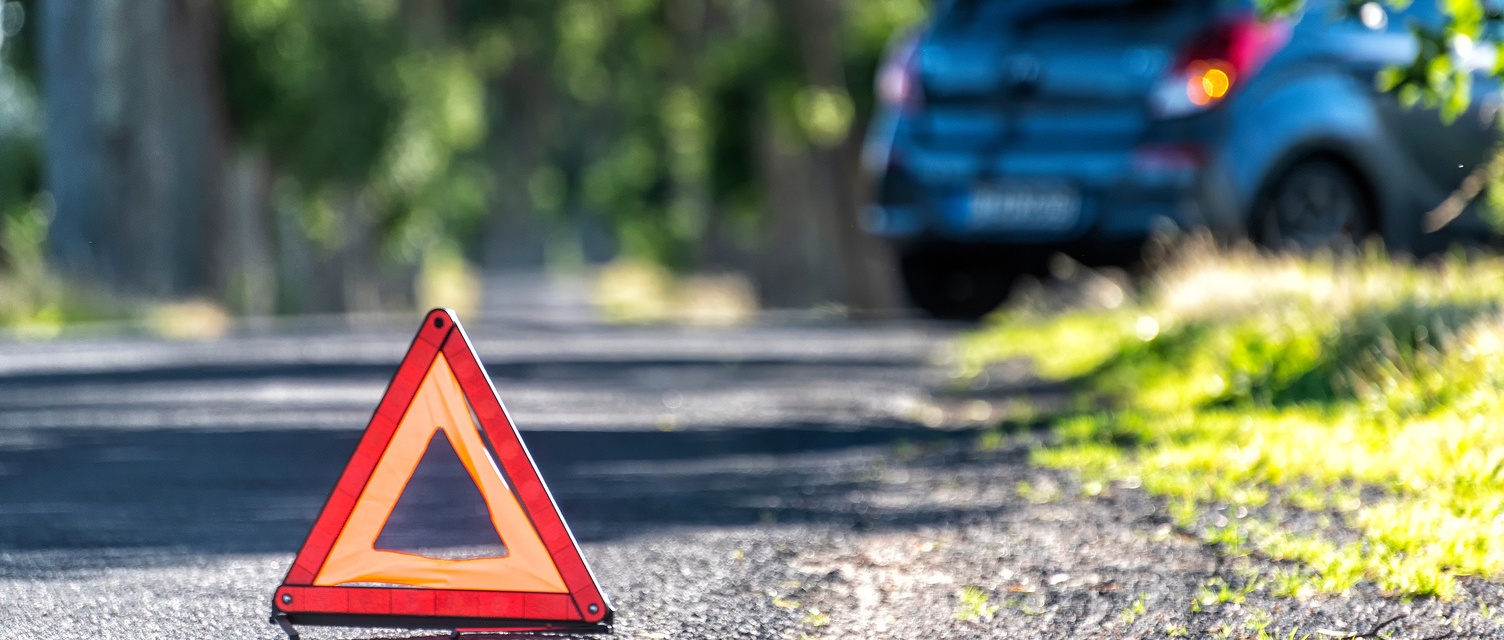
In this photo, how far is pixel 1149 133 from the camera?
9711mm

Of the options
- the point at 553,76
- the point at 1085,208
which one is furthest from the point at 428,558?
the point at 553,76

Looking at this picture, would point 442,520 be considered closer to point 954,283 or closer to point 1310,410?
point 1310,410

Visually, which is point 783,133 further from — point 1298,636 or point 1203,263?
point 1298,636

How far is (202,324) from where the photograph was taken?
60.6 feet

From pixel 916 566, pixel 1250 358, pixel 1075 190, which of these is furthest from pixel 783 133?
pixel 916 566

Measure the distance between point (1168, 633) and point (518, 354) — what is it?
892 centimetres

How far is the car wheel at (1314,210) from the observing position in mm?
9641

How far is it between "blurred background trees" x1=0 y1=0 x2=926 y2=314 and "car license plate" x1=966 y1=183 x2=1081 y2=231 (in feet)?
35.3

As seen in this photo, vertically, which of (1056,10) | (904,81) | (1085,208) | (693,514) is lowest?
(693,514)

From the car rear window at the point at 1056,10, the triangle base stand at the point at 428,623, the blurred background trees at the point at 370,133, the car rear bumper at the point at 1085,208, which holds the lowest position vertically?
the triangle base stand at the point at 428,623

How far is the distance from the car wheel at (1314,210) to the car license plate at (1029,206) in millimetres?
911

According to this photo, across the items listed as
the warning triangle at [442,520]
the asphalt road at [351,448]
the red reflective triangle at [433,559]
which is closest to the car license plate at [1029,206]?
the asphalt road at [351,448]

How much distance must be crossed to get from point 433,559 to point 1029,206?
6370 millimetres

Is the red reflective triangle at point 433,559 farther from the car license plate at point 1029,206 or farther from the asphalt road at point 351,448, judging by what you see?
the car license plate at point 1029,206
